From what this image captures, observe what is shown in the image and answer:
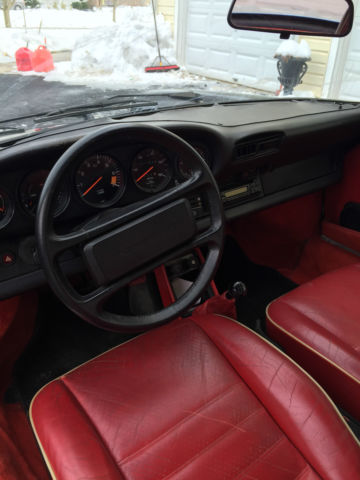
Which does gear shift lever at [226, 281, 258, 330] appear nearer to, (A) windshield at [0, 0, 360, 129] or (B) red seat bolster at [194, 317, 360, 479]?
(B) red seat bolster at [194, 317, 360, 479]

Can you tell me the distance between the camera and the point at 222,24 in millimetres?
6746

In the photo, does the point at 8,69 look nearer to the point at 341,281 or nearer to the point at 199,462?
the point at 341,281

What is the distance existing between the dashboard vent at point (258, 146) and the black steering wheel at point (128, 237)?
21.0 inches

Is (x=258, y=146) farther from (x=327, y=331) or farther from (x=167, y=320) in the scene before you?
(x=167, y=320)

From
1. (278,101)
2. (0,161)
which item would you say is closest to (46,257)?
(0,161)

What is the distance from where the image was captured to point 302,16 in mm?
1785

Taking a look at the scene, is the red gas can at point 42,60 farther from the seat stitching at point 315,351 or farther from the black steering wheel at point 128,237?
the seat stitching at point 315,351

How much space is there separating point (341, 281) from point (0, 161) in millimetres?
1329

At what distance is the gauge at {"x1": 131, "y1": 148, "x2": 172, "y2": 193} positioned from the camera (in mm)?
1455

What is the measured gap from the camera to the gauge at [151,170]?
1455 millimetres

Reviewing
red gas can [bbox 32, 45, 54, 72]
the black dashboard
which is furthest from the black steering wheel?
red gas can [bbox 32, 45, 54, 72]

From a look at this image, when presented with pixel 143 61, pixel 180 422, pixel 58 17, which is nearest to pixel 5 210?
pixel 180 422

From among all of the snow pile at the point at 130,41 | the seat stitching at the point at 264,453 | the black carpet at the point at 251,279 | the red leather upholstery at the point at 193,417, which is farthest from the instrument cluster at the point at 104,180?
the snow pile at the point at 130,41

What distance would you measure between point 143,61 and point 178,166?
175 inches
